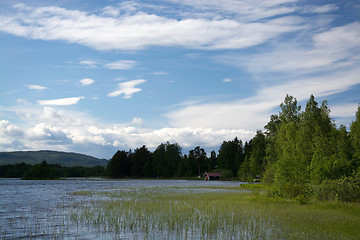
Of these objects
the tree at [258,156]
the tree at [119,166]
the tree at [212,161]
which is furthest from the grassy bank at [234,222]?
the tree at [119,166]

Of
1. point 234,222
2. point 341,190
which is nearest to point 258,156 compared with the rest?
point 341,190

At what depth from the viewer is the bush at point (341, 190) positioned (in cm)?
2819

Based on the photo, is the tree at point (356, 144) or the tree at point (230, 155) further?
the tree at point (230, 155)

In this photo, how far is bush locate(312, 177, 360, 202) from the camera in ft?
92.5

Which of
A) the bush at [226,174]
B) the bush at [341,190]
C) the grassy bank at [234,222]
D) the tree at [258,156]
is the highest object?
the tree at [258,156]

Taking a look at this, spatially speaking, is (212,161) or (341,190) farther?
(212,161)

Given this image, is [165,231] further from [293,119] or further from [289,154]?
[293,119]

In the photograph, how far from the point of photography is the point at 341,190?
92.7 feet

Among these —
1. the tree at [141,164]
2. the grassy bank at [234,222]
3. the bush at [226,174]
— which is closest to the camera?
the grassy bank at [234,222]

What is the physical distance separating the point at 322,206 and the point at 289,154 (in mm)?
14564

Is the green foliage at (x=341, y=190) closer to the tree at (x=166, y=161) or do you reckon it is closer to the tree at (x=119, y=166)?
the tree at (x=166, y=161)

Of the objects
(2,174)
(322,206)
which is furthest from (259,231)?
(2,174)

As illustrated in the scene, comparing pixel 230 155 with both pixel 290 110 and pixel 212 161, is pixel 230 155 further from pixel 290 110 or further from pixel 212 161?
pixel 290 110

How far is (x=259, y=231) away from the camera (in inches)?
727
